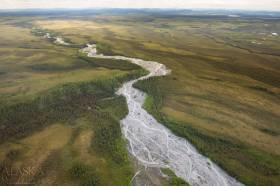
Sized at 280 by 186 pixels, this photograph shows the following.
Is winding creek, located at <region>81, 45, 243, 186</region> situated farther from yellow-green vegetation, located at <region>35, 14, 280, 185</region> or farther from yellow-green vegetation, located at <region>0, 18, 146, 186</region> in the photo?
yellow-green vegetation, located at <region>0, 18, 146, 186</region>

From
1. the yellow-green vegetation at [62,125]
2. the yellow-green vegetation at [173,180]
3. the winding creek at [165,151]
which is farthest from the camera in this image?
the winding creek at [165,151]

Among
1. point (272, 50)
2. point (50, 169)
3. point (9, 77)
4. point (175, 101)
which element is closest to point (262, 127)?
point (175, 101)

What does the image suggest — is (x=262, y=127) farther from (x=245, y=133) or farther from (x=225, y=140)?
(x=225, y=140)

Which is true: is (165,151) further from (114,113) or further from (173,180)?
(114,113)

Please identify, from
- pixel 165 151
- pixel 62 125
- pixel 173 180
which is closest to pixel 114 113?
pixel 62 125

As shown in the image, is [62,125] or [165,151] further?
[62,125]

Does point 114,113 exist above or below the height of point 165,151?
below

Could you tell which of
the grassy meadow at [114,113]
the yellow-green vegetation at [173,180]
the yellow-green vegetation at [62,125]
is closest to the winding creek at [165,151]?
the yellow-green vegetation at [173,180]

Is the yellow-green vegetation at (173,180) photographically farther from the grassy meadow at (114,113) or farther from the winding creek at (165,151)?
the grassy meadow at (114,113)

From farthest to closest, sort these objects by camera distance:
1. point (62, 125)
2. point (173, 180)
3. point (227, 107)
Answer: point (227, 107) < point (62, 125) < point (173, 180)
